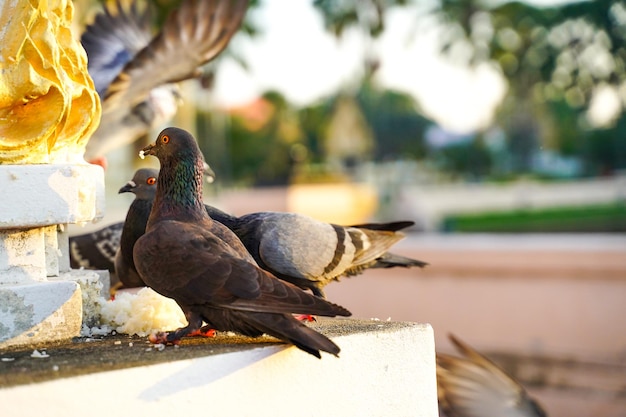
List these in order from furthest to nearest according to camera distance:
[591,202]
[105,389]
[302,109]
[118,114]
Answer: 1. [302,109]
2. [591,202]
3. [118,114]
4. [105,389]

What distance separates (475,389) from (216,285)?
116 inches

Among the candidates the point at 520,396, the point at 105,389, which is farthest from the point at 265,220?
the point at 520,396

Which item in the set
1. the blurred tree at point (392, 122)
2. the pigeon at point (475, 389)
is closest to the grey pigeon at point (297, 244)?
the pigeon at point (475, 389)

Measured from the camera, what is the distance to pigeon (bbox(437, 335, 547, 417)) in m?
5.29

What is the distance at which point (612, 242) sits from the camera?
9.67 m

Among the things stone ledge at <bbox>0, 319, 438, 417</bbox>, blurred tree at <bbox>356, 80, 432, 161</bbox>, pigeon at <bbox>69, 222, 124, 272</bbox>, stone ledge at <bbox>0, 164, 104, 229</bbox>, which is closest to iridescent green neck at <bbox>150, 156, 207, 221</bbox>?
stone ledge at <bbox>0, 164, 104, 229</bbox>

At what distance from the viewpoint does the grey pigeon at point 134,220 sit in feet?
13.9

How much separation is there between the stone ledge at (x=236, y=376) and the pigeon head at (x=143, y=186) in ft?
4.20

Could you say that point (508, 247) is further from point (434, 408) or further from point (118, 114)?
point (434, 408)

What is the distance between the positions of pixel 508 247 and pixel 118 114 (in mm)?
5019

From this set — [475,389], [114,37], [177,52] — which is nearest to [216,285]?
[475,389]

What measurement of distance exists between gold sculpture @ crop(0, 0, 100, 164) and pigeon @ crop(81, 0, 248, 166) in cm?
285

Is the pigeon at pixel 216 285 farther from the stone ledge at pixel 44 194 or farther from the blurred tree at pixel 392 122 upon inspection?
the blurred tree at pixel 392 122

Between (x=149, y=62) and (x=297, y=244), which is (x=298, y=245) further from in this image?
(x=149, y=62)
